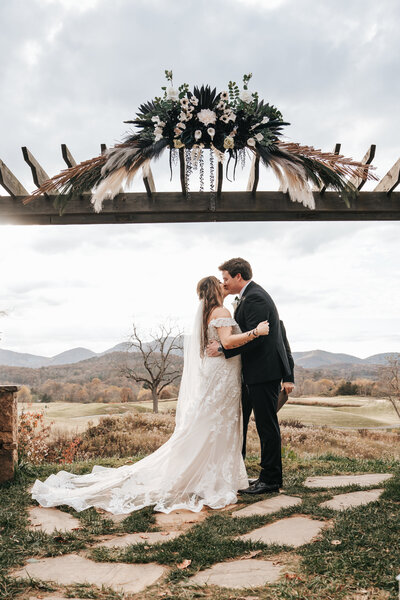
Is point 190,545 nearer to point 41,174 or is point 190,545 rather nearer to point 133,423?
point 41,174

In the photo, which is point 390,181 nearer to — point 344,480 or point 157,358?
point 344,480

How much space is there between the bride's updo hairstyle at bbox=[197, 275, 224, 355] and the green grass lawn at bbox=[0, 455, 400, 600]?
1596mm

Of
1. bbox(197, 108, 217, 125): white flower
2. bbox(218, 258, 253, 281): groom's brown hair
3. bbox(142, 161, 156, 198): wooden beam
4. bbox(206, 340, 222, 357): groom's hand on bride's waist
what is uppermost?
bbox(197, 108, 217, 125): white flower

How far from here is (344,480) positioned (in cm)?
495

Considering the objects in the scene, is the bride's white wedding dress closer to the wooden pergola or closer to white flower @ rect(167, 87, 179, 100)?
the wooden pergola

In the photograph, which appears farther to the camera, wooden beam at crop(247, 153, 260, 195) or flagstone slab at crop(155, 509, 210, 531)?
wooden beam at crop(247, 153, 260, 195)

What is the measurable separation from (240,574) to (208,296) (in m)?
2.70

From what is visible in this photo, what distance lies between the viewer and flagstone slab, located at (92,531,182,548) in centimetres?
315

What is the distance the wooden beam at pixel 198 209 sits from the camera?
4617 mm

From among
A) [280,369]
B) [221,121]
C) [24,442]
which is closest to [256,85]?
[221,121]

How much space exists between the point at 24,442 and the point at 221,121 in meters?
6.48

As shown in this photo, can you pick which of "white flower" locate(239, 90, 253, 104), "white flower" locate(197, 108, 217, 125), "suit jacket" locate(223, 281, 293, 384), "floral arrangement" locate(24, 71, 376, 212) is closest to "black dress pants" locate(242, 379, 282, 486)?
"suit jacket" locate(223, 281, 293, 384)

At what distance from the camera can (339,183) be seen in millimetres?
4484

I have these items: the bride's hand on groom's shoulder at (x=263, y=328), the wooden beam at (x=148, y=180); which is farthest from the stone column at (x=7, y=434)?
the bride's hand on groom's shoulder at (x=263, y=328)
